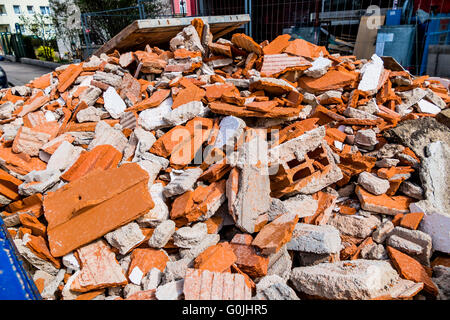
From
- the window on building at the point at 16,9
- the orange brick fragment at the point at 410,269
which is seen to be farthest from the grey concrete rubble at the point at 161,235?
the window on building at the point at 16,9

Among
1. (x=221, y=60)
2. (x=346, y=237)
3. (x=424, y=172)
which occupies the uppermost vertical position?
(x=221, y=60)

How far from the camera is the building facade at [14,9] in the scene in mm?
38000

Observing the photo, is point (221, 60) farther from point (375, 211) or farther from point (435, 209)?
point (435, 209)

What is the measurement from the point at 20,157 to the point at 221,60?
3.28m

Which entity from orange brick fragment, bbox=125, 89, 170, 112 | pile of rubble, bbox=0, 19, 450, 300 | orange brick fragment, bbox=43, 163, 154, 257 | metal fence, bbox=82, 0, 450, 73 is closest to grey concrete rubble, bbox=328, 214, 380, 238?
pile of rubble, bbox=0, 19, 450, 300

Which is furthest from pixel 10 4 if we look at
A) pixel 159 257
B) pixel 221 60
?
pixel 159 257

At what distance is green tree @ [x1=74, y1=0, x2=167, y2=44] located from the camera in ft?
39.4

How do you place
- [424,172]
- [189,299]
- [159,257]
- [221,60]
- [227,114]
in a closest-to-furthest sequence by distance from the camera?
[189,299], [159,257], [424,172], [227,114], [221,60]

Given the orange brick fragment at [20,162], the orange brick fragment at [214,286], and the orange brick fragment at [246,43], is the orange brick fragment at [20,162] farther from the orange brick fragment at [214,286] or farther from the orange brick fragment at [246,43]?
the orange brick fragment at [246,43]

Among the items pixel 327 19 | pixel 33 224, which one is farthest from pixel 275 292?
pixel 327 19

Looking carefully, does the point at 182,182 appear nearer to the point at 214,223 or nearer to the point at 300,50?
the point at 214,223

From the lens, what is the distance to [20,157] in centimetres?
346

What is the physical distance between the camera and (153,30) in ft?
17.5

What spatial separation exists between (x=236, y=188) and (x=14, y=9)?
5026 cm
